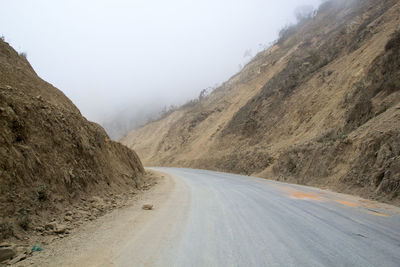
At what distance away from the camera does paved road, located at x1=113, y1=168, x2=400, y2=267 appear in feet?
13.1

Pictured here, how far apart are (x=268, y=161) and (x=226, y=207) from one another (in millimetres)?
16233

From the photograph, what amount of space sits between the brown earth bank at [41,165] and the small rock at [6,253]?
0.50 ft

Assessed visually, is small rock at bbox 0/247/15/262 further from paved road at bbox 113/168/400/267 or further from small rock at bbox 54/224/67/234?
paved road at bbox 113/168/400/267

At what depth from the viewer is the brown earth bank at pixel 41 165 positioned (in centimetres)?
526

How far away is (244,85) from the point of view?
49812 mm

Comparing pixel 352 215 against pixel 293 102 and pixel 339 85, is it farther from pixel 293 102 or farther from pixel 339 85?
pixel 293 102

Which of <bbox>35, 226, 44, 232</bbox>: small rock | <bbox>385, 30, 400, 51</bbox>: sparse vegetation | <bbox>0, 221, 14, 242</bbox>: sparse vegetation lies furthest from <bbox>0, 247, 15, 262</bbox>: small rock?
<bbox>385, 30, 400, 51</bbox>: sparse vegetation

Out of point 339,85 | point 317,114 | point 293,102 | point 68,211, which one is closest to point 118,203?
point 68,211

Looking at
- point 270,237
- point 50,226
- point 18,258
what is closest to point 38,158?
point 50,226

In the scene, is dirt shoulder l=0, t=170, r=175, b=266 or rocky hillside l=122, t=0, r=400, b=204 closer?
dirt shoulder l=0, t=170, r=175, b=266

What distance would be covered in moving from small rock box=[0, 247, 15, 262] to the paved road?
1.55 metres

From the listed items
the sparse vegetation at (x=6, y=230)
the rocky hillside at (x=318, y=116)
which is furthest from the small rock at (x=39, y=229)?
the rocky hillside at (x=318, y=116)

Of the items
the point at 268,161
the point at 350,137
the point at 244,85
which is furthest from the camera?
the point at 244,85

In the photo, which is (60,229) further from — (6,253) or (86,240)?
(6,253)
